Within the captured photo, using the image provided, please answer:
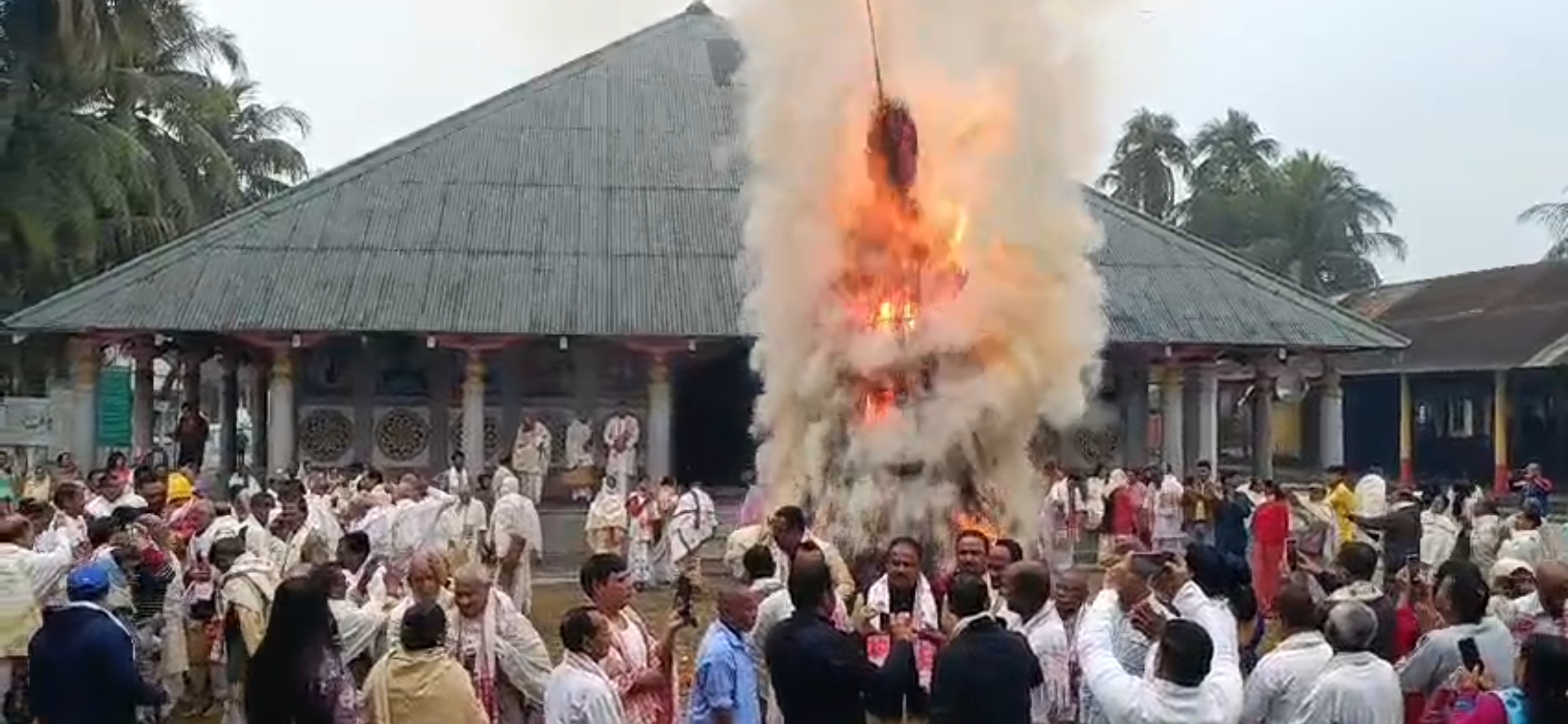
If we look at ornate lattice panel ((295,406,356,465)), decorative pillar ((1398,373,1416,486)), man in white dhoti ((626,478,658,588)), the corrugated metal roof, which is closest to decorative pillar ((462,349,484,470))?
the corrugated metal roof

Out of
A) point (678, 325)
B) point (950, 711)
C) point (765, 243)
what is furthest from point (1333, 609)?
point (678, 325)

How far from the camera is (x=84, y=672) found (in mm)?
7387

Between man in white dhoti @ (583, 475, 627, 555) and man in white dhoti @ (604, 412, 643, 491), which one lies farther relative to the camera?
man in white dhoti @ (604, 412, 643, 491)

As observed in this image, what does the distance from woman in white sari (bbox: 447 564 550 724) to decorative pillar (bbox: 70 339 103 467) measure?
1988 centimetres

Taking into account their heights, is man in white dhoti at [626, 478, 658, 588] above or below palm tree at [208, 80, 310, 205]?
below

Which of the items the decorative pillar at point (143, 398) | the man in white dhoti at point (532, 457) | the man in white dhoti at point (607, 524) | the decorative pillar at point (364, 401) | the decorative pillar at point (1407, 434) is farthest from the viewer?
the decorative pillar at point (1407, 434)

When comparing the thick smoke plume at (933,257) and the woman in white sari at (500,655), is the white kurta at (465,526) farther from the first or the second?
the woman in white sari at (500,655)

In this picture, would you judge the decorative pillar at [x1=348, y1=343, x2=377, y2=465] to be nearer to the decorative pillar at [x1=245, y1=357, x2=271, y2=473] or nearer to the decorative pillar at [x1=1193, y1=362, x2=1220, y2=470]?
the decorative pillar at [x1=245, y1=357, x2=271, y2=473]

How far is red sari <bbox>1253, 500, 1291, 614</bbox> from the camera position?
1748 cm

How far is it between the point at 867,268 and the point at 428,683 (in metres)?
9.89

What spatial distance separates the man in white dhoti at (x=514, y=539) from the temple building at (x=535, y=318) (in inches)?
310

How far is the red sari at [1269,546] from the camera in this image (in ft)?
57.4

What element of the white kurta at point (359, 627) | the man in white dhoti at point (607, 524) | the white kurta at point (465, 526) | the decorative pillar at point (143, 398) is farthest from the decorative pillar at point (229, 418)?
the white kurta at point (359, 627)

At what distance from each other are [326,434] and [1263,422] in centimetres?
1574
